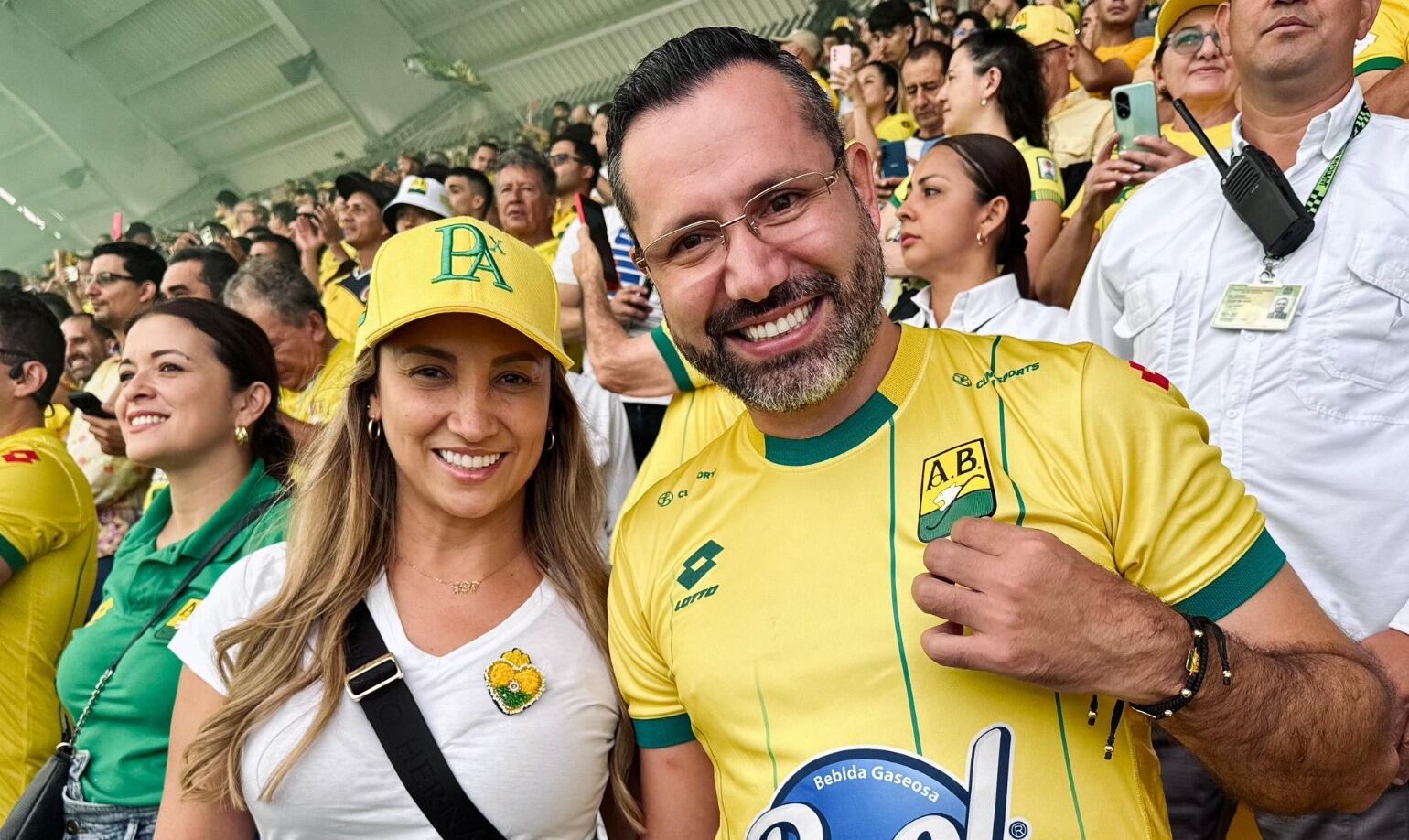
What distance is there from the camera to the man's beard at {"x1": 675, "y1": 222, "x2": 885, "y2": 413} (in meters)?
1.53

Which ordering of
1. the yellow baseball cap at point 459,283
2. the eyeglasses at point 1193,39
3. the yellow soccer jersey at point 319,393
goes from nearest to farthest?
the yellow baseball cap at point 459,283, the yellow soccer jersey at point 319,393, the eyeglasses at point 1193,39

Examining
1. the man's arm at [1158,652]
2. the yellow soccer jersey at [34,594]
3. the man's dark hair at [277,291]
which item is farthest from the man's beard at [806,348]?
the man's dark hair at [277,291]

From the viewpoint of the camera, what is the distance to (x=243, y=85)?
18.4 m

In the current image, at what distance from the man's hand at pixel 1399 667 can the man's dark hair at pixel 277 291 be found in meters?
3.99

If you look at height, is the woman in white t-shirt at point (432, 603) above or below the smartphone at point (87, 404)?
below

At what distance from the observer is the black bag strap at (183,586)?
2.37m

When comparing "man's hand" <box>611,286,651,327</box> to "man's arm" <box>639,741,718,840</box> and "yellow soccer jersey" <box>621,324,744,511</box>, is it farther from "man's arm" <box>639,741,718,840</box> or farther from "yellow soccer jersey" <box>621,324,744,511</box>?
"man's arm" <box>639,741,718,840</box>

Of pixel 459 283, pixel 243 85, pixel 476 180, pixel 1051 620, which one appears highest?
pixel 243 85

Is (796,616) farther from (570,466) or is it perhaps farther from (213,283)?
(213,283)

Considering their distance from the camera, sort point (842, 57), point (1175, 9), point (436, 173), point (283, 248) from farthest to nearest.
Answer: point (436, 173) < point (283, 248) < point (842, 57) < point (1175, 9)

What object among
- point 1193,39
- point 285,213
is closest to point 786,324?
point 1193,39

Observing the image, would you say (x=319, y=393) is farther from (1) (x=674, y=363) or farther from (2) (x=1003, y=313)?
(2) (x=1003, y=313)

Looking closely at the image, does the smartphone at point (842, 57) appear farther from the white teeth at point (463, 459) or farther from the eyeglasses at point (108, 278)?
the white teeth at point (463, 459)

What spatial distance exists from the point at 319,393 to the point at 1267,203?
2.84 meters
